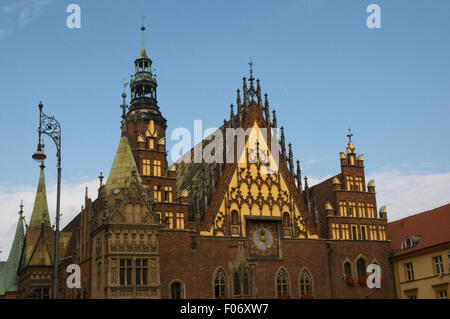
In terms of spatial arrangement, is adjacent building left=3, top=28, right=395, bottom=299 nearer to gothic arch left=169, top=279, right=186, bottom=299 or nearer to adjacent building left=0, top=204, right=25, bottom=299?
gothic arch left=169, top=279, right=186, bottom=299

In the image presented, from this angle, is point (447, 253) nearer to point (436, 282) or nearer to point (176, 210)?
point (436, 282)

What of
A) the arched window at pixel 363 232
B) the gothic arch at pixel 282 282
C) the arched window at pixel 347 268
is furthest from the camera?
the arched window at pixel 363 232

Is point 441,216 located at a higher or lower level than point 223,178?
lower

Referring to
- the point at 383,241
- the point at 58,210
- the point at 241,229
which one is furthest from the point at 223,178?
the point at 58,210

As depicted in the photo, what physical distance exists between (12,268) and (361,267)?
35.6 meters

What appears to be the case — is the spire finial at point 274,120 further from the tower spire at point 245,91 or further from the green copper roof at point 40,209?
the green copper roof at point 40,209

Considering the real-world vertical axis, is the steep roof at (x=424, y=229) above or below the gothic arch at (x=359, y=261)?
above

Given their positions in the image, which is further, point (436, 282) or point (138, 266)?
point (436, 282)

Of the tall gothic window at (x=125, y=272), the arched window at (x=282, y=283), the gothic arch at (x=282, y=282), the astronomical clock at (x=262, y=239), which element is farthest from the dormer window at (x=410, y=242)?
the tall gothic window at (x=125, y=272)

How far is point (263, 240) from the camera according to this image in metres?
48.5

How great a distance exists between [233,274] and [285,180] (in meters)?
9.80

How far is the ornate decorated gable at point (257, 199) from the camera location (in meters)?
47.8

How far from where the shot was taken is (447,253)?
48.1 m

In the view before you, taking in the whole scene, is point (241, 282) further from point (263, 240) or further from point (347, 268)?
point (347, 268)
